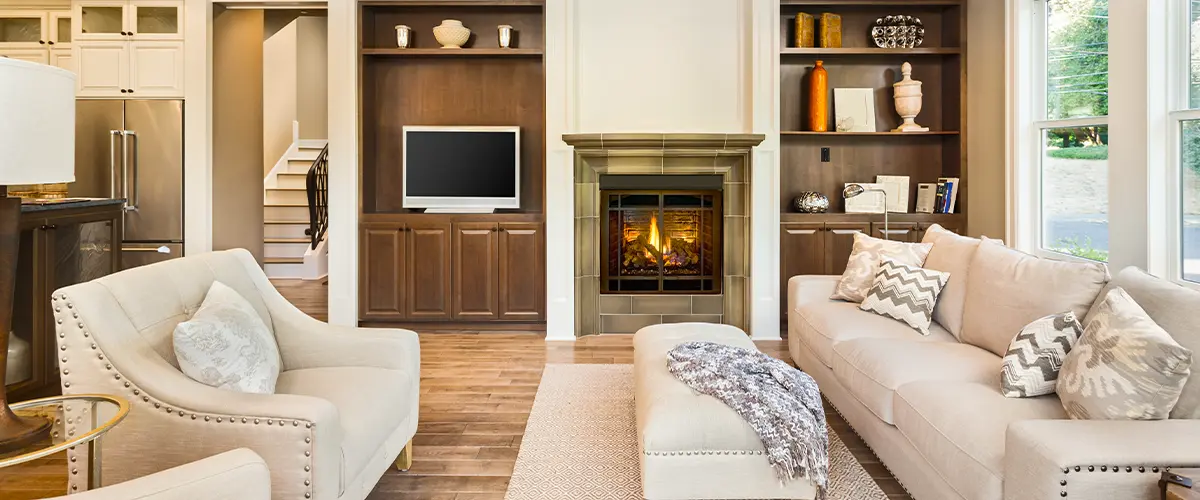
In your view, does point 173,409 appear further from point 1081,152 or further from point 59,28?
point 59,28

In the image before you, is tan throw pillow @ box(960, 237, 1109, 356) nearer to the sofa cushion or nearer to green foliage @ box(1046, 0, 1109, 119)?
the sofa cushion

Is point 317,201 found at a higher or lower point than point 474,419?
higher

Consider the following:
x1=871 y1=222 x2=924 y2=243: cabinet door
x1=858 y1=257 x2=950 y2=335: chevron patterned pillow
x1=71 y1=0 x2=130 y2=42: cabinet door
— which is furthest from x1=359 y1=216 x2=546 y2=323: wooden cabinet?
x1=858 y1=257 x2=950 y2=335: chevron patterned pillow

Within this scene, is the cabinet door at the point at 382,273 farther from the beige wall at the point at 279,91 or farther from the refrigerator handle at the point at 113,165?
the beige wall at the point at 279,91

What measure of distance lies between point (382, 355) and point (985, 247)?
2.73m

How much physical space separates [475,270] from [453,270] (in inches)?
6.8

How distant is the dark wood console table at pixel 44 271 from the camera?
11.4ft

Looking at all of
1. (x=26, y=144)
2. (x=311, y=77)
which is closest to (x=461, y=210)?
(x=26, y=144)

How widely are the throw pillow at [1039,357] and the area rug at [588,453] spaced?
23.6 inches

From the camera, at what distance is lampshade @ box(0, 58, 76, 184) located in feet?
5.65

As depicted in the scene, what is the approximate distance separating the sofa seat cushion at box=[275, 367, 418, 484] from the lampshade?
0.94 meters

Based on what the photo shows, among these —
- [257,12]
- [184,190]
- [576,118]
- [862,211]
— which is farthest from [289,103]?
[862,211]

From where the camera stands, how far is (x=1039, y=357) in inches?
94.4

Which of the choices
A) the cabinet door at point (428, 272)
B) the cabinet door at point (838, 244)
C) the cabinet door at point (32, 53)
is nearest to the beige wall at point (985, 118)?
the cabinet door at point (838, 244)
